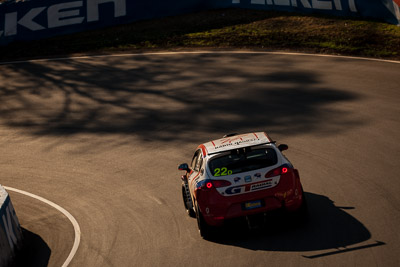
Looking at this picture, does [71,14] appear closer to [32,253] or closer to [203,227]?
[32,253]

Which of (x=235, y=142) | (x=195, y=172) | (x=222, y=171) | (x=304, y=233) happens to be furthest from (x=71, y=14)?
(x=304, y=233)

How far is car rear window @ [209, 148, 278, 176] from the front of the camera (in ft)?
35.6

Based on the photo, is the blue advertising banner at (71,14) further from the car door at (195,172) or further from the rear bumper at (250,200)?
the rear bumper at (250,200)

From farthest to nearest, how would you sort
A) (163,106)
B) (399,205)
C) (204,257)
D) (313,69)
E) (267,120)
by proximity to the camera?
(313,69) < (163,106) < (267,120) < (399,205) < (204,257)

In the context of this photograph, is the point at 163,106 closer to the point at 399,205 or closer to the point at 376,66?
the point at 376,66

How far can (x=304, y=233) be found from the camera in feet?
35.6

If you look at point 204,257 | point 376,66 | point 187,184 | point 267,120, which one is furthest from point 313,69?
point 204,257

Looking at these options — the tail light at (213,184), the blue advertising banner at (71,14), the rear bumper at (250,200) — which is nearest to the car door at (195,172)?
the tail light at (213,184)

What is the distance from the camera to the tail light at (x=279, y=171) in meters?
10.7

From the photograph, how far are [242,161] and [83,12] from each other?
24.4 m

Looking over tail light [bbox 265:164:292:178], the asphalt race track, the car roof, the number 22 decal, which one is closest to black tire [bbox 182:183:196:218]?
the asphalt race track

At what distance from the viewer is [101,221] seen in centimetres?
1324

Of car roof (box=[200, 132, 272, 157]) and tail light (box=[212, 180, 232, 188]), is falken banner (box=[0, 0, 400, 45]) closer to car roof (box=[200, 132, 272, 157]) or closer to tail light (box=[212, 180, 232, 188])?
car roof (box=[200, 132, 272, 157])

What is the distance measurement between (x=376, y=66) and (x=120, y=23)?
16082 mm
